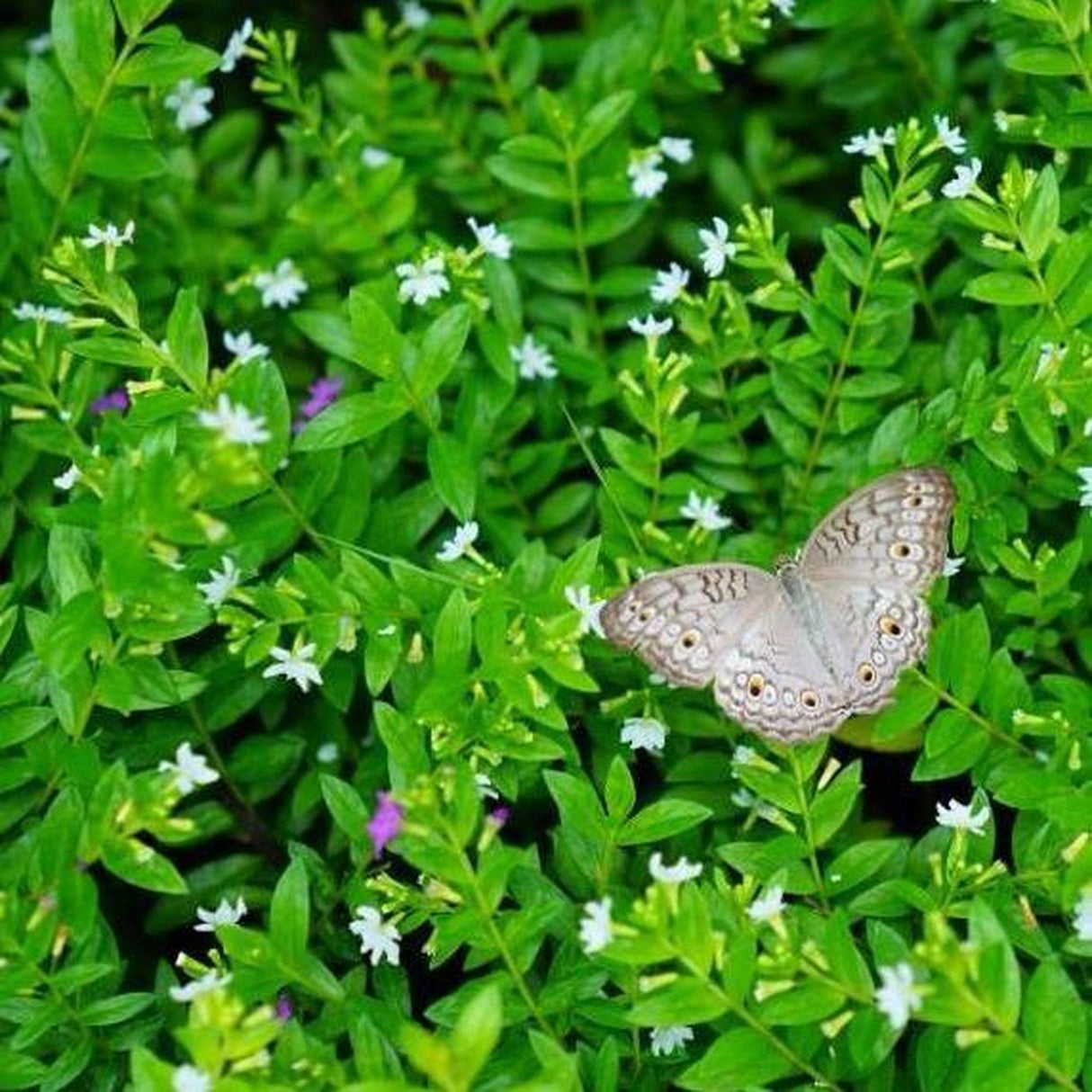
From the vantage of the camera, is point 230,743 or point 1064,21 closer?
point 1064,21

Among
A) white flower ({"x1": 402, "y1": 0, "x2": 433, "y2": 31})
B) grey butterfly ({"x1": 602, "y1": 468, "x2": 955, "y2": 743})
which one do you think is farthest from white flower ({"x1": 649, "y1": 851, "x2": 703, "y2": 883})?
white flower ({"x1": 402, "y1": 0, "x2": 433, "y2": 31})

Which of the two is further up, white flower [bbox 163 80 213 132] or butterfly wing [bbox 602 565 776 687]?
white flower [bbox 163 80 213 132]

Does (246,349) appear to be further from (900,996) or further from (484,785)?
(900,996)

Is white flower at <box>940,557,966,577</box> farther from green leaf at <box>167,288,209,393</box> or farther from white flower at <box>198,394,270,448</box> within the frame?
green leaf at <box>167,288,209,393</box>

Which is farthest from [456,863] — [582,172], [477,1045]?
[582,172]

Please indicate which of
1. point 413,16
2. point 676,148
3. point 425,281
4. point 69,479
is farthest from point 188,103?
point 69,479

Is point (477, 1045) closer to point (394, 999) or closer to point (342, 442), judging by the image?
point (394, 999)
